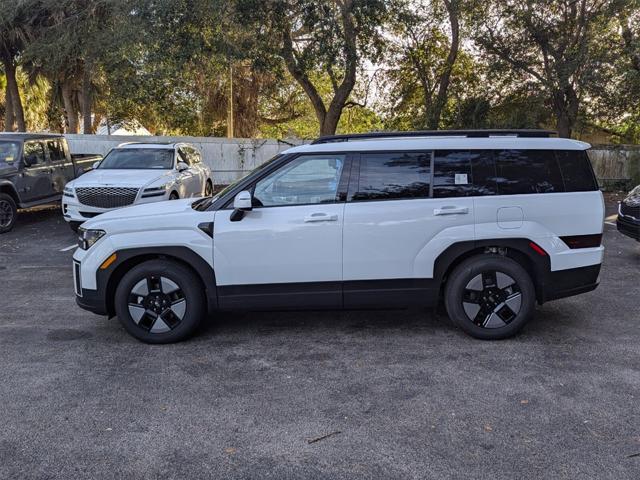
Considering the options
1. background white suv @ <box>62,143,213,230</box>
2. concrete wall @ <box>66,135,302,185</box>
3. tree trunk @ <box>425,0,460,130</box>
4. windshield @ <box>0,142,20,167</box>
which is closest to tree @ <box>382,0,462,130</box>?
tree trunk @ <box>425,0,460,130</box>

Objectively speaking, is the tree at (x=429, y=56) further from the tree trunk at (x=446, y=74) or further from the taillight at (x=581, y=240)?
the taillight at (x=581, y=240)

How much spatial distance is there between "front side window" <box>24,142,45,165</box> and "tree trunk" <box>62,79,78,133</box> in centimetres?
1260

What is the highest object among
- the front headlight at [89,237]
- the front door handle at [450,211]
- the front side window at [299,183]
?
the front side window at [299,183]

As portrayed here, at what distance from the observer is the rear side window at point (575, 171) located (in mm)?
5340

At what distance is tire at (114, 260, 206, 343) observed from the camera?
523 cm

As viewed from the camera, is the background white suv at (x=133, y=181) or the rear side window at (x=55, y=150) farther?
the rear side window at (x=55, y=150)

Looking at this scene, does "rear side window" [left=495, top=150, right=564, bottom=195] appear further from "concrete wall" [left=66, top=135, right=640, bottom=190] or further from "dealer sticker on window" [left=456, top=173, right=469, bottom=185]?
"concrete wall" [left=66, top=135, right=640, bottom=190]

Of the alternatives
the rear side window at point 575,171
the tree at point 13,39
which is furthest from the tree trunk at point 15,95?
the rear side window at point 575,171

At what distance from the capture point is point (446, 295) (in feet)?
17.6

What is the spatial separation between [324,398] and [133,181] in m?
7.70

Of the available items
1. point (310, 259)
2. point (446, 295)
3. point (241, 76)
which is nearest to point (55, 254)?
point (310, 259)

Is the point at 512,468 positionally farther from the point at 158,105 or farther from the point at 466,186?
the point at 158,105

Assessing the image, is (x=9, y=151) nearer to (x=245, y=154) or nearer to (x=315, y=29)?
(x=315, y=29)

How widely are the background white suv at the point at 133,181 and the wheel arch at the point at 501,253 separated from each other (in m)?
6.80
